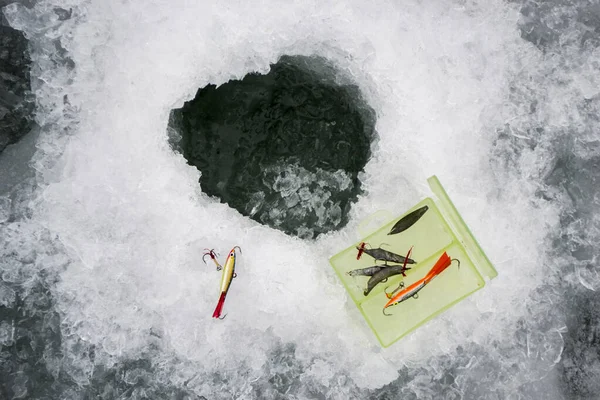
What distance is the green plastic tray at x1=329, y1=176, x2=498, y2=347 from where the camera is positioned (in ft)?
8.21

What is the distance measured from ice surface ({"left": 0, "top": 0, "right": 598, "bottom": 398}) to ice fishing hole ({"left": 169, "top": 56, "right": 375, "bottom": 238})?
148 millimetres

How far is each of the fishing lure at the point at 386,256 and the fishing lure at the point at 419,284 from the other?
0.34 ft

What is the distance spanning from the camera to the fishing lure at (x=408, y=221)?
2555mm

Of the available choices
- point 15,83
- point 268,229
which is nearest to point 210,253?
point 268,229

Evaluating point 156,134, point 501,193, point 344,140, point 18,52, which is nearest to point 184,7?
point 156,134

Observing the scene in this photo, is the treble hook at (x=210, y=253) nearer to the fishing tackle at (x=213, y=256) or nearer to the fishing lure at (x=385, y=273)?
the fishing tackle at (x=213, y=256)

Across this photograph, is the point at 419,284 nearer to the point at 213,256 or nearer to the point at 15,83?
the point at 213,256

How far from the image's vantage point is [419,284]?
2441mm

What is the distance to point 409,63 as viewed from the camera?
2756 millimetres

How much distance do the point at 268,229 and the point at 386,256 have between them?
1.95 ft

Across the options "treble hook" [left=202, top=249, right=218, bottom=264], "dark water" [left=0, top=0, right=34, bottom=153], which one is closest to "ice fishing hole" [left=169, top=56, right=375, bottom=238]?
"treble hook" [left=202, top=249, right=218, bottom=264]

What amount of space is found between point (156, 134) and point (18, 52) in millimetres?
799

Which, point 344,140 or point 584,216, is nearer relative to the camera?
point 584,216

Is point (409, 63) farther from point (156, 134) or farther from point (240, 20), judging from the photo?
point (156, 134)
